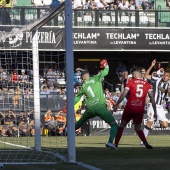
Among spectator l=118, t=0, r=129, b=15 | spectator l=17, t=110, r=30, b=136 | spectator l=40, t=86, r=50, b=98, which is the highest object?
spectator l=118, t=0, r=129, b=15

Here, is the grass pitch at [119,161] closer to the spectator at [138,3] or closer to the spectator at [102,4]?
the spectator at [102,4]

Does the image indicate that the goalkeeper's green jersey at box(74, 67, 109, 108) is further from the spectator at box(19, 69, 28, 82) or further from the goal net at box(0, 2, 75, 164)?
the spectator at box(19, 69, 28, 82)

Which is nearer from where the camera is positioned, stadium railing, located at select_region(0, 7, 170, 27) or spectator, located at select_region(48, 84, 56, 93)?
spectator, located at select_region(48, 84, 56, 93)

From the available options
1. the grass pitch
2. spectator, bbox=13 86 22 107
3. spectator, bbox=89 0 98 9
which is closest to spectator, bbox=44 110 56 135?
spectator, bbox=13 86 22 107

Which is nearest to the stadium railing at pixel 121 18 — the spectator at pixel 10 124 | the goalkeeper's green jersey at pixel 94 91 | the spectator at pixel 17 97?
the spectator at pixel 10 124

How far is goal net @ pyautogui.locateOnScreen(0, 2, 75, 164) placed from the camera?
13.0m

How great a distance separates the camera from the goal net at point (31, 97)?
42.7 feet

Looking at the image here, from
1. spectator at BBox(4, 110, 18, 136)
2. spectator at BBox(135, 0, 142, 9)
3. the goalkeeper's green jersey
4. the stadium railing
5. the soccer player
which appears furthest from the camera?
spectator at BBox(135, 0, 142, 9)

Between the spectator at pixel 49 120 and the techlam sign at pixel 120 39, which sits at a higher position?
the techlam sign at pixel 120 39

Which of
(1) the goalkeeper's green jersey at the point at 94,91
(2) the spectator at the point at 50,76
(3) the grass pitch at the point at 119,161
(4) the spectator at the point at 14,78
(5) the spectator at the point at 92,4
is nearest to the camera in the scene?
(3) the grass pitch at the point at 119,161

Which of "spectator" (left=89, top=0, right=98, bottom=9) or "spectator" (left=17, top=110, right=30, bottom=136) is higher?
"spectator" (left=89, top=0, right=98, bottom=9)

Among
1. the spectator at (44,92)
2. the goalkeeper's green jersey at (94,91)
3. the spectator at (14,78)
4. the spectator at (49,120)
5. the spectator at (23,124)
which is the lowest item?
the spectator at (49,120)

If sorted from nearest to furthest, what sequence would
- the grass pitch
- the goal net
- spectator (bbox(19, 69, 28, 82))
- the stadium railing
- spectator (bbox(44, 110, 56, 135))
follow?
the grass pitch → the goal net → spectator (bbox(19, 69, 28, 82)) → spectator (bbox(44, 110, 56, 135)) → the stadium railing

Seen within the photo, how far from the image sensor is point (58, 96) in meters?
20.3
